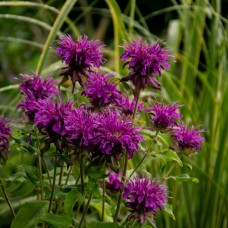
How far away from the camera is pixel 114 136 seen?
89 centimetres

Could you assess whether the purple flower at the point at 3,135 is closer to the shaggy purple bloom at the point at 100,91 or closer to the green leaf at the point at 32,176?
the green leaf at the point at 32,176

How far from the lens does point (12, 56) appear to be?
3074 millimetres

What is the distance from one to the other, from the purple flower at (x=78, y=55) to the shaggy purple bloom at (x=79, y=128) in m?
0.10

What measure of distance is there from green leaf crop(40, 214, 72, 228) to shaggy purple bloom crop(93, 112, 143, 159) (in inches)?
5.5

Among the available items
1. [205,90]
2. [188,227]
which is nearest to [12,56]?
[205,90]

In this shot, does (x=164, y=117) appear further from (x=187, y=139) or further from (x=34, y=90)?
(x=34, y=90)

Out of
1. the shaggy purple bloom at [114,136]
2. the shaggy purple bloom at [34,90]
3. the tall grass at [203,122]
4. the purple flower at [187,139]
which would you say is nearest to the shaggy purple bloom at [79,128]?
the shaggy purple bloom at [114,136]

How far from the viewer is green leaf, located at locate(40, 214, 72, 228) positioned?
938mm

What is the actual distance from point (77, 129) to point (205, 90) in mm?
1008

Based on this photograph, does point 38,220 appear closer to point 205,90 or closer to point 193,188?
point 193,188

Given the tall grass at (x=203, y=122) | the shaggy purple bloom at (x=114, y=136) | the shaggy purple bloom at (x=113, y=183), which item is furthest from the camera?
the tall grass at (x=203, y=122)

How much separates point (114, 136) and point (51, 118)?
11 cm

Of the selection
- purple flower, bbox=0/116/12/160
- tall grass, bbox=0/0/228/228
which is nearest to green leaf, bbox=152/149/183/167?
purple flower, bbox=0/116/12/160

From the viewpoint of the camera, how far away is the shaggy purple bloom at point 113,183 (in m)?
1.12
